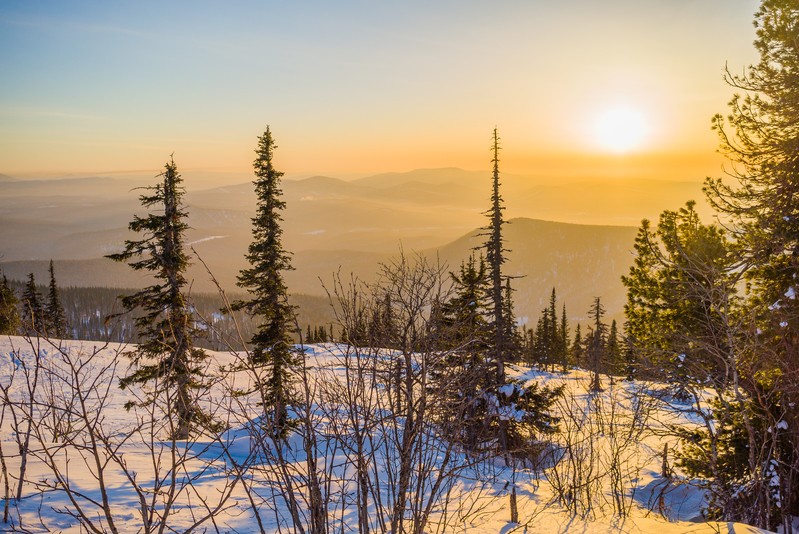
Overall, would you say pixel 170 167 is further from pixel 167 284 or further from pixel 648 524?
pixel 648 524

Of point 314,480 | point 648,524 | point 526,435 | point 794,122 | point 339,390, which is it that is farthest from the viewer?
point 526,435

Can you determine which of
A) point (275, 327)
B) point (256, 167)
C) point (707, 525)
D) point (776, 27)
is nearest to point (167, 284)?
point (275, 327)

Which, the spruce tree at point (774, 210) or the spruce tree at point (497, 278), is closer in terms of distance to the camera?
the spruce tree at point (774, 210)

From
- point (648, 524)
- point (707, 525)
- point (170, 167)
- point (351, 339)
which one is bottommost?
point (648, 524)

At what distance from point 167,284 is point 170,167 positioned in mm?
4709

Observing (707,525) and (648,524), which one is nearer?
(707,525)

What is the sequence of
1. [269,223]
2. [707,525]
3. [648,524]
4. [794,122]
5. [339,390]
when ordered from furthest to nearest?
1. [269,223]
2. [648,524]
3. [794,122]
4. [707,525]
5. [339,390]

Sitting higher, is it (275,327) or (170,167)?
(170,167)

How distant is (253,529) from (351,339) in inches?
289

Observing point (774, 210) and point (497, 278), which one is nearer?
point (774, 210)

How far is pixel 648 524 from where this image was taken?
432 inches

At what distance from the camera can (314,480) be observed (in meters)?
4.41

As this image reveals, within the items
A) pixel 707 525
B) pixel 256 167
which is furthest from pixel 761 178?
pixel 256 167

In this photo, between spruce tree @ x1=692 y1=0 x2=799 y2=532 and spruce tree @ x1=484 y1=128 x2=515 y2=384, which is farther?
spruce tree @ x1=484 y1=128 x2=515 y2=384
